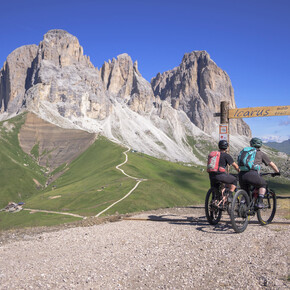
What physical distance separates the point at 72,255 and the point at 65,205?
294 feet

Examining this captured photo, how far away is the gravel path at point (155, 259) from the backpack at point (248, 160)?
2883 millimetres

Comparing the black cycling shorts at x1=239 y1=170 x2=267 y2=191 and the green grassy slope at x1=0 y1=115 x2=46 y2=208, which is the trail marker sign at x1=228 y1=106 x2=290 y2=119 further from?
the green grassy slope at x1=0 y1=115 x2=46 y2=208

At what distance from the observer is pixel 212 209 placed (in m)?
15.2

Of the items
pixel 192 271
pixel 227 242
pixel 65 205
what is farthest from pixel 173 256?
pixel 65 205

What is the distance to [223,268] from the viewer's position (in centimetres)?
991

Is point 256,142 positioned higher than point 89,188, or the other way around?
point 256,142

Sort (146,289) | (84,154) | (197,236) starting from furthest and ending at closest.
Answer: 1. (84,154)
2. (197,236)
3. (146,289)

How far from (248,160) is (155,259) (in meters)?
6.47

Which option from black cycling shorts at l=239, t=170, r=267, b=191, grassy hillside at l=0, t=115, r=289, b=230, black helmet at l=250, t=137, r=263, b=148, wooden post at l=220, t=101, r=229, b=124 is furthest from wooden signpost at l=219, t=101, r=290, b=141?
grassy hillside at l=0, t=115, r=289, b=230

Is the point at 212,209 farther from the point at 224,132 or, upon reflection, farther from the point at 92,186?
the point at 92,186

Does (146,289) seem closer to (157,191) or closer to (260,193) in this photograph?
(260,193)

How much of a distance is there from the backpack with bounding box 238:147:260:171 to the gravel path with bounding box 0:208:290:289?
2883mm

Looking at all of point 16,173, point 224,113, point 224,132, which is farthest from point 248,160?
point 16,173

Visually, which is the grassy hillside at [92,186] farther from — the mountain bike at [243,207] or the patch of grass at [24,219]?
the mountain bike at [243,207]
